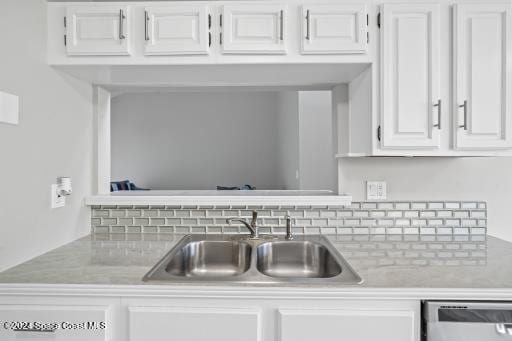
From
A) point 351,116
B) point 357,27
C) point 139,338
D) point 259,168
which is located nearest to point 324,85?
point 351,116

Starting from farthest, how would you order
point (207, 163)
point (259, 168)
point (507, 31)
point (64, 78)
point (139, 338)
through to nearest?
point (207, 163) → point (259, 168) → point (64, 78) → point (507, 31) → point (139, 338)

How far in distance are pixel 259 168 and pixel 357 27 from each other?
228 centimetres

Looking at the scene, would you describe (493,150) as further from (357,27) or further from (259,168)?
(259,168)

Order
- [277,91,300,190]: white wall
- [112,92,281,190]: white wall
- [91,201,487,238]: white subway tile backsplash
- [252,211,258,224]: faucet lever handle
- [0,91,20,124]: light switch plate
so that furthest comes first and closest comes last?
[112,92,281,190]: white wall, [277,91,300,190]: white wall, [91,201,487,238]: white subway tile backsplash, [252,211,258,224]: faucet lever handle, [0,91,20,124]: light switch plate

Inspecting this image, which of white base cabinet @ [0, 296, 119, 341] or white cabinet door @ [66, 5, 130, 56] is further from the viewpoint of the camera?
white cabinet door @ [66, 5, 130, 56]

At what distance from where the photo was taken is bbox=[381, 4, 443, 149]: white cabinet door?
1619mm

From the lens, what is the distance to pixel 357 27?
1637mm

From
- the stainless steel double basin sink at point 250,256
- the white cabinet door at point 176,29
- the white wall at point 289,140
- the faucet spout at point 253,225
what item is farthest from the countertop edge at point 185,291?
the white wall at point 289,140

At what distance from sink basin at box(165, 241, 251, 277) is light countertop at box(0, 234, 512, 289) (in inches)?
4.6

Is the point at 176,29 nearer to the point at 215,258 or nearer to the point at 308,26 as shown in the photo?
the point at 308,26

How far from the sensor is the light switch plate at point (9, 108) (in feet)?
4.37

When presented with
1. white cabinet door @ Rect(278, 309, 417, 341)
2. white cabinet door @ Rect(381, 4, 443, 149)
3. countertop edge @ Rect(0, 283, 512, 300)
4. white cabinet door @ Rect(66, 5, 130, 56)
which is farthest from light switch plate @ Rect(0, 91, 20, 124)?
white cabinet door @ Rect(381, 4, 443, 149)

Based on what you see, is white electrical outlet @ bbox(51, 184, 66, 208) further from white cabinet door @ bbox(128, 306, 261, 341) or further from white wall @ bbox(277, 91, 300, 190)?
white wall @ bbox(277, 91, 300, 190)

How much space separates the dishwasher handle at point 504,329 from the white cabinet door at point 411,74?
759 millimetres
